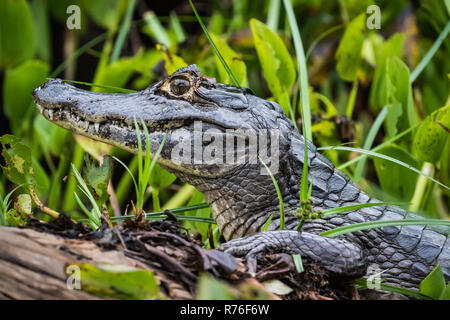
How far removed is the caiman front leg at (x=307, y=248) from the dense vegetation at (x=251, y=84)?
0.35m

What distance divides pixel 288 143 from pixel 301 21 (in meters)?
3.56

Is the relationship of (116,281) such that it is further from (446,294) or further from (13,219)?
(446,294)

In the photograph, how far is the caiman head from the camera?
2.01 m

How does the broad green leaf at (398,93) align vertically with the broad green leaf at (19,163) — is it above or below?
above

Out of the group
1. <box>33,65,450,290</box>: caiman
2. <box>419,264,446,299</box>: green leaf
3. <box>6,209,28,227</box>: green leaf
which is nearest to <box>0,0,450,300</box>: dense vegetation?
<box>6,209,28,227</box>: green leaf

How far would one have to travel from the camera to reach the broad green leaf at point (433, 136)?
2.52 m

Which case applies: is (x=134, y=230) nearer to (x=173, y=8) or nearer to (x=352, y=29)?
(x=352, y=29)

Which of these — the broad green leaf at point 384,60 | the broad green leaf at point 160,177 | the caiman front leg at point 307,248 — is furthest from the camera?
the broad green leaf at point 384,60

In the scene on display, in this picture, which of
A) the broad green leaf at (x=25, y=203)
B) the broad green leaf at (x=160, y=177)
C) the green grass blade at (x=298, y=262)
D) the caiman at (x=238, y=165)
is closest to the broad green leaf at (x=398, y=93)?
the caiman at (x=238, y=165)

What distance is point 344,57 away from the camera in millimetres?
3137

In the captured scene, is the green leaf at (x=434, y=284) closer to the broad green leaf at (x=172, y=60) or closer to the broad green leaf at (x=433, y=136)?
the broad green leaf at (x=433, y=136)

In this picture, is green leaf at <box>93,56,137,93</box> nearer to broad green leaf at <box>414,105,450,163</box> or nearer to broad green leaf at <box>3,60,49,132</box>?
broad green leaf at <box>3,60,49,132</box>

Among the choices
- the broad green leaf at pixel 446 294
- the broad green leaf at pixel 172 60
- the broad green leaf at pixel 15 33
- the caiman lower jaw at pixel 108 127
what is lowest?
the broad green leaf at pixel 446 294

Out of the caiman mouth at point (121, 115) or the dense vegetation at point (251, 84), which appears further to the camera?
the dense vegetation at point (251, 84)
